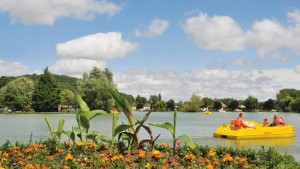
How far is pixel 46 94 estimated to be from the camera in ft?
229

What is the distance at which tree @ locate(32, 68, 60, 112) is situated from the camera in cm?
7006

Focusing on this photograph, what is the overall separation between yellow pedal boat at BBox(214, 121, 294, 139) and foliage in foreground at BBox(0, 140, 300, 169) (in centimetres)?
1620

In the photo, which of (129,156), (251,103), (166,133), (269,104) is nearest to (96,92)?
(166,133)

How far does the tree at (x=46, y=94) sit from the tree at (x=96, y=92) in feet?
34.4

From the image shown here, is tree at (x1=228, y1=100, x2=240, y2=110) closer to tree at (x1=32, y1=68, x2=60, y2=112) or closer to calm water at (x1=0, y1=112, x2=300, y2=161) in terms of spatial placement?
tree at (x1=32, y1=68, x2=60, y2=112)

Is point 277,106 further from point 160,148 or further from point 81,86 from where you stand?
point 160,148

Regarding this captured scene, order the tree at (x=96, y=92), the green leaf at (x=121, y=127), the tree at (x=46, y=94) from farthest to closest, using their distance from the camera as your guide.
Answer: the tree at (x=46, y=94) → the tree at (x=96, y=92) → the green leaf at (x=121, y=127)

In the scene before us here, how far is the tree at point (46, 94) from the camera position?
70062 mm

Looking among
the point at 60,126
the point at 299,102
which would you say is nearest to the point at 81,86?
the point at 60,126

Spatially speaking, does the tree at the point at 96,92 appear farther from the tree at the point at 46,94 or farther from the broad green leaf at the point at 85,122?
the broad green leaf at the point at 85,122

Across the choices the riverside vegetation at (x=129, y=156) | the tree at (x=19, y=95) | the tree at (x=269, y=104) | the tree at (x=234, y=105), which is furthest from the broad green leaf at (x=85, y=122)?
the tree at (x=269, y=104)

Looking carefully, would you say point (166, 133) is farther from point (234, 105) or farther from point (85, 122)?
point (234, 105)

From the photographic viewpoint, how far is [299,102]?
11625 centimetres

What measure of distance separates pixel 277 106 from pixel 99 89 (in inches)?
3592
